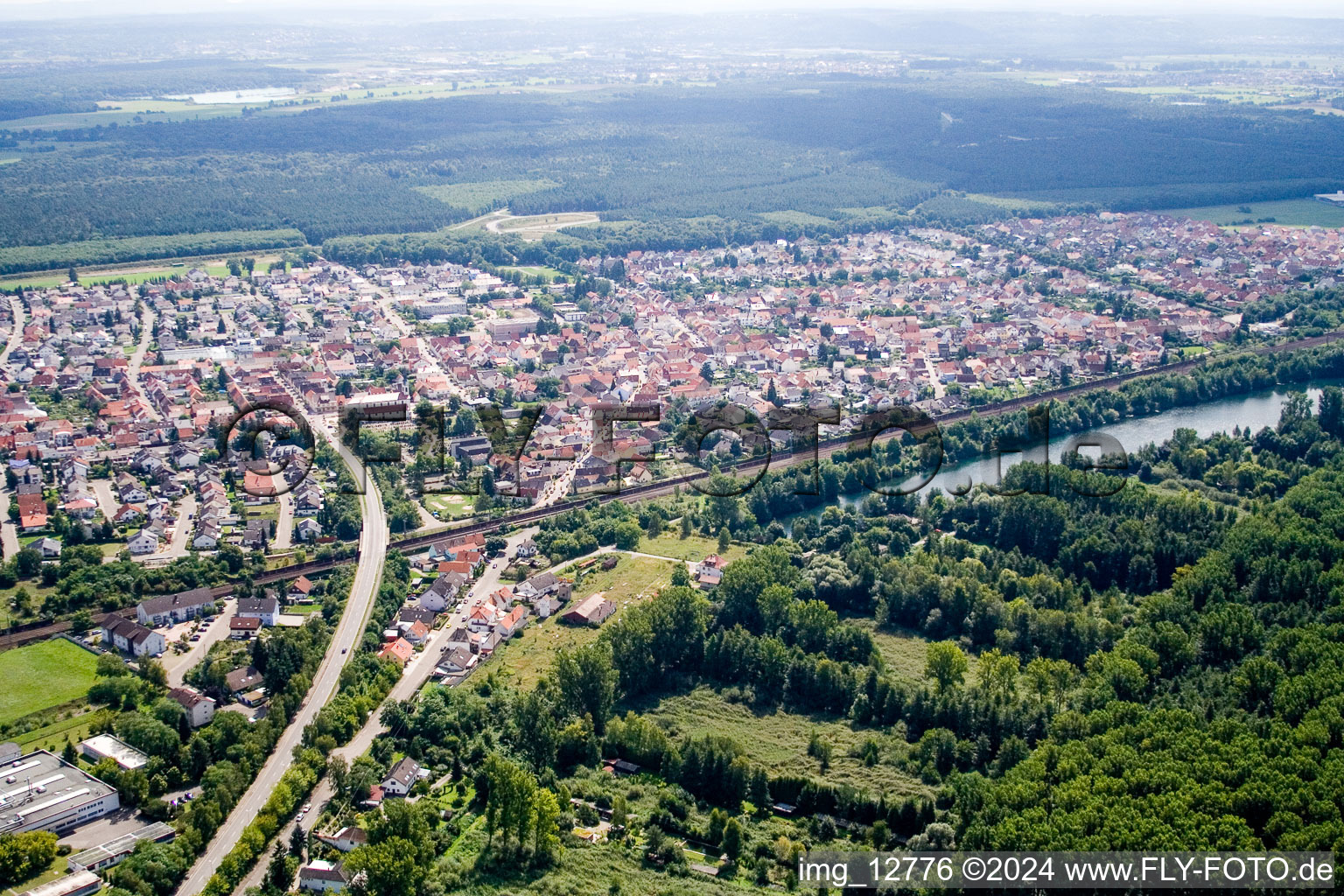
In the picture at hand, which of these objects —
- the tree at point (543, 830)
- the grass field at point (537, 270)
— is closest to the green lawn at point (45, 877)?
→ the tree at point (543, 830)

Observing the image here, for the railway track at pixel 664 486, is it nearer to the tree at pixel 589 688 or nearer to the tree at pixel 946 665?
the tree at pixel 946 665

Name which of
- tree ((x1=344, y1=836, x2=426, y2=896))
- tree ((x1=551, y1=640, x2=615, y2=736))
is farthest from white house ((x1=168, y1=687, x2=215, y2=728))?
tree ((x1=551, y1=640, x2=615, y2=736))

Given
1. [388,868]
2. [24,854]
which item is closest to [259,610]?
[24,854]

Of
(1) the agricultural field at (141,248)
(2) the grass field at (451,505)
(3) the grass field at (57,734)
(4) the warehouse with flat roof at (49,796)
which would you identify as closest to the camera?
(4) the warehouse with flat roof at (49,796)

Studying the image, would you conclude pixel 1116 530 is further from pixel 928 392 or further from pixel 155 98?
pixel 155 98

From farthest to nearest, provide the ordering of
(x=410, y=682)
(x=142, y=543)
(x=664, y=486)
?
(x=664, y=486)
(x=142, y=543)
(x=410, y=682)

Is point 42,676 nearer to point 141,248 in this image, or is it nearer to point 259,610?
point 259,610
